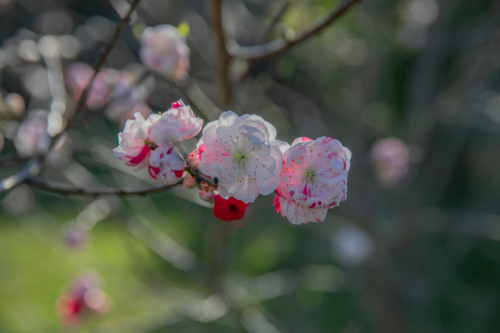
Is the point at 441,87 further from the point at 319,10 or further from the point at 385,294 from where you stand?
the point at 385,294

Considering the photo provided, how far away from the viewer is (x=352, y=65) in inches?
109

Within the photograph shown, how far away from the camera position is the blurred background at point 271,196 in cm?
213

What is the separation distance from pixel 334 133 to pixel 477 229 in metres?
1.12

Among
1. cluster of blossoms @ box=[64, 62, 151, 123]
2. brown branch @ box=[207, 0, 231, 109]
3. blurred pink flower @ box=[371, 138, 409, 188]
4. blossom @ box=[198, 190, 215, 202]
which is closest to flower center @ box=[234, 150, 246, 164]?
blossom @ box=[198, 190, 215, 202]

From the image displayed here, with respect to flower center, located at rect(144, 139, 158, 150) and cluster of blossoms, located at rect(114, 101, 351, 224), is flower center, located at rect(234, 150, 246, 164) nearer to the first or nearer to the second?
cluster of blossoms, located at rect(114, 101, 351, 224)

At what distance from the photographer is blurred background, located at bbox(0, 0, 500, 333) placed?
2.13 meters

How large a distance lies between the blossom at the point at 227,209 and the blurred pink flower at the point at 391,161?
1826 millimetres

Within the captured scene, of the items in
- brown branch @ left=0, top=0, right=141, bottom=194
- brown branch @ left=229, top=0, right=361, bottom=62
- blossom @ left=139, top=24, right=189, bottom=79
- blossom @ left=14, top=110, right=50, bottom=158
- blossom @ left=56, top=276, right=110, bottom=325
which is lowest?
blossom @ left=56, top=276, right=110, bottom=325

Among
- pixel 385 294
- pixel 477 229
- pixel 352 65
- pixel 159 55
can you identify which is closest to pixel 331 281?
pixel 385 294

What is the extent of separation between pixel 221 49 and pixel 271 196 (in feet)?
6.09

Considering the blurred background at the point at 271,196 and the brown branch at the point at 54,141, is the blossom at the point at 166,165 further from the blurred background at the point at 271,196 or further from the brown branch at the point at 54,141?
the blurred background at the point at 271,196

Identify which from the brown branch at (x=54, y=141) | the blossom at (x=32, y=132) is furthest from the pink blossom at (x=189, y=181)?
the blossom at (x=32, y=132)

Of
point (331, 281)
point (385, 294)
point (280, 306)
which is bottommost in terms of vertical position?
point (280, 306)

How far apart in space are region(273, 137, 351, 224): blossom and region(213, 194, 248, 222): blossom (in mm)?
114
